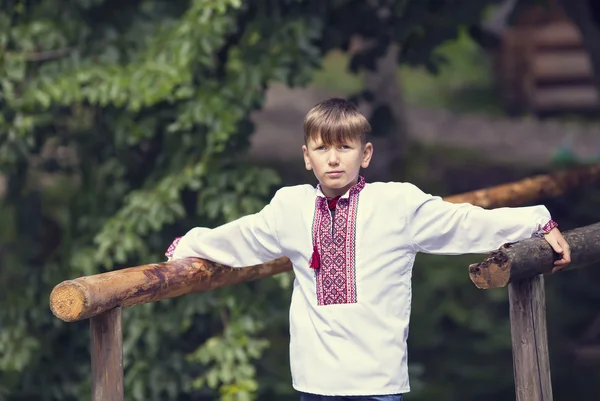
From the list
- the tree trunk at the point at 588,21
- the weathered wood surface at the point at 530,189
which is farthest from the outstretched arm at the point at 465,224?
the tree trunk at the point at 588,21

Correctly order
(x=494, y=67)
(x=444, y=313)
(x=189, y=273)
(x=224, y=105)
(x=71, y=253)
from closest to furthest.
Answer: (x=189, y=273) → (x=224, y=105) → (x=71, y=253) → (x=444, y=313) → (x=494, y=67)

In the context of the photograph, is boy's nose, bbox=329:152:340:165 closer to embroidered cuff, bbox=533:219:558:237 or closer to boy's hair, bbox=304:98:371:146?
boy's hair, bbox=304:98:371:146

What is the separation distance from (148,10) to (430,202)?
264 cm

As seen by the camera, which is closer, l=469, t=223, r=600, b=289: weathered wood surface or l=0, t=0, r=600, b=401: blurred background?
l=469, t=223, r=600, b=289: weathered wood surface

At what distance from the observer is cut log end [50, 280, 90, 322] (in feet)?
10.4

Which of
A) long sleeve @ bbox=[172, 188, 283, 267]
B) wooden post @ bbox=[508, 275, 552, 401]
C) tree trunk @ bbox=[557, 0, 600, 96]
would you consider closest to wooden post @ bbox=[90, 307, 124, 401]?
long sleeve @ bbox=[172, 188, 283, 267]

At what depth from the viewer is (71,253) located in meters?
5.73

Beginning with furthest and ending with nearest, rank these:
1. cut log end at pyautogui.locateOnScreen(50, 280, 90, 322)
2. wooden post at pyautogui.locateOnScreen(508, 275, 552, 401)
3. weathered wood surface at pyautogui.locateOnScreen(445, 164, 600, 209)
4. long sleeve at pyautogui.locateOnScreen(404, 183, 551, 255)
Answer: weathered wood surface at pyautogui.locateOnScreen(445, 164, 600, 209), wooden post at pyautogui.locateOnScreen(508, 275, 552, 401), long sleeve at pyautogui.locateOnScreen(404, 183, 551, 255), cut log end at pyautogui.locateOnScreen(50, 280, 90, 322)

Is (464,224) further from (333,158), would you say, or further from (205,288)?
(205,288)

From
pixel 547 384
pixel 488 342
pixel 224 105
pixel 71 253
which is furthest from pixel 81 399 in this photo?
pixel 488 342

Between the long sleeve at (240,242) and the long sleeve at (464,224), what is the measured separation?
0.44 meters

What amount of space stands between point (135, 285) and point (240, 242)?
360 millimetres

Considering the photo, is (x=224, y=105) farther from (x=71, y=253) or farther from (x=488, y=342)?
(x=488, y=342)

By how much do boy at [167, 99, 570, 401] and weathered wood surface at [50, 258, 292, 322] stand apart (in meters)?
0.44
